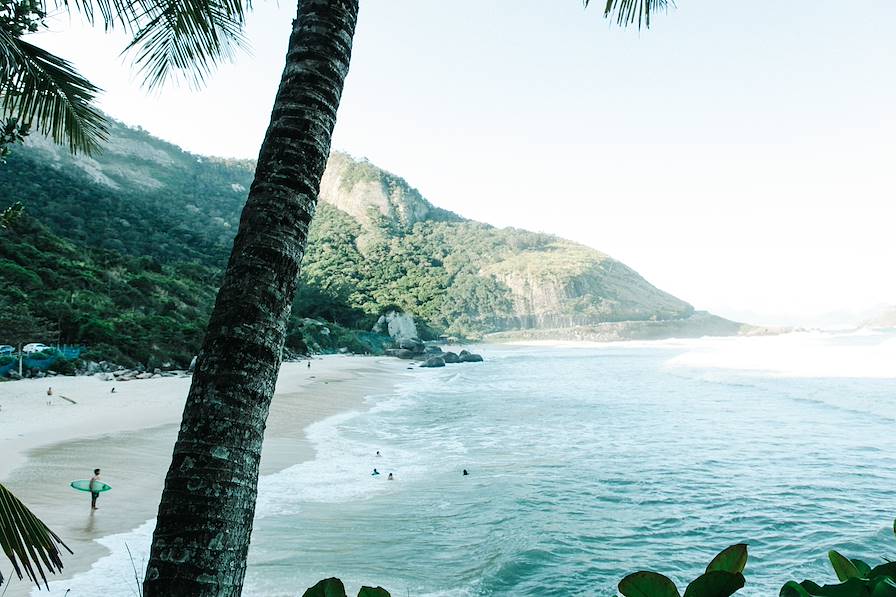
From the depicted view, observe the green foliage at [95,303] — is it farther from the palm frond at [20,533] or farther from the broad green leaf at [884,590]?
the broad green leaf at [884,590]

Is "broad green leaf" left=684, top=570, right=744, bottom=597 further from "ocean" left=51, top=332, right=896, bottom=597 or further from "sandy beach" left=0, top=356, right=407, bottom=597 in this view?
"sandy beach" left=0, top=356, right=407, bottom=597

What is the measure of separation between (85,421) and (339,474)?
8153 millimetres

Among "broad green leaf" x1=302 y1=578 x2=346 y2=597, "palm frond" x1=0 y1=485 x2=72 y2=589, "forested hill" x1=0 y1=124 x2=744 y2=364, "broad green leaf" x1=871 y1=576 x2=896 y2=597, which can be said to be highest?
"forested hill" x1=0 y1=124 x2=744 y2=364

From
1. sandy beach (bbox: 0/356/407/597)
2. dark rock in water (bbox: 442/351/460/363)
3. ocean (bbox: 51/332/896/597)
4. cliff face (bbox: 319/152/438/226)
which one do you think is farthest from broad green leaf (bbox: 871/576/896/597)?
Answer: cliff face (bbox: 319/152/438/226)

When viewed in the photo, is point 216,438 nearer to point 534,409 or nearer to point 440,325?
point 534,409

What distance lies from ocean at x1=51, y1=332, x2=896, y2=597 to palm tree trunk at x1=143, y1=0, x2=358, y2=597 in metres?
5.16

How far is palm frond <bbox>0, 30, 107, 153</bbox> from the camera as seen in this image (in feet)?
10.7

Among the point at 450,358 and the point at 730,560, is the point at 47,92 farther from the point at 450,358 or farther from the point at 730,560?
the point at 450,358

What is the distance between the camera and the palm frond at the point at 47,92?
3273mm

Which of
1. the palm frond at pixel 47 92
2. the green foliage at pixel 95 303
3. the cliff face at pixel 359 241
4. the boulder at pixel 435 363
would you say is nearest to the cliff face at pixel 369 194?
the cliff face at pixel 359 241

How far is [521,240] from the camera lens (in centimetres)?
14788

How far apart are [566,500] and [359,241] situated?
10228cm

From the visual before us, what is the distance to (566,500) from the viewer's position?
399 inches

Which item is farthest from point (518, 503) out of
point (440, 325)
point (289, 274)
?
point (440, 325)
